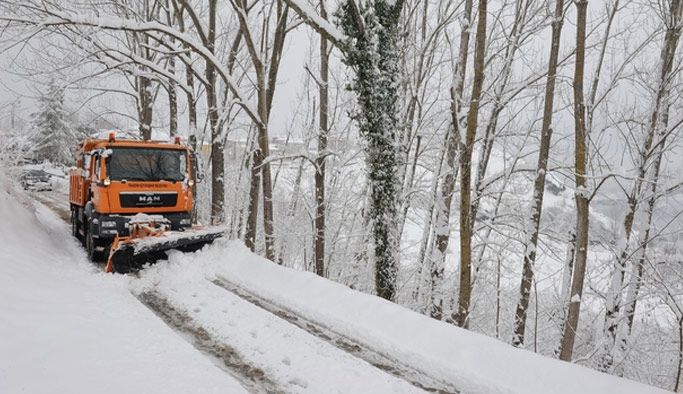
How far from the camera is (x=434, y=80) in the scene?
13.8 meters

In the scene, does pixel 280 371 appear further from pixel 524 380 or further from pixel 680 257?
pixel 680 257

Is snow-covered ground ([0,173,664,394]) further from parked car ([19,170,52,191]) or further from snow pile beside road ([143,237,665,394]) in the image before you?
parked car ([19,170,52,191])

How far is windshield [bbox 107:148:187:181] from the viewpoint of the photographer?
28.9 ft

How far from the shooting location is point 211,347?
Result: 4668 mm

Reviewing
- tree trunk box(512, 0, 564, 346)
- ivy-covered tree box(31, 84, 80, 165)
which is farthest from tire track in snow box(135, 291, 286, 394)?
ivy-covered tree box(31, 84, 80, 165)

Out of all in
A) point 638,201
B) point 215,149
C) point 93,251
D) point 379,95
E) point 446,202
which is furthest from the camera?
point 215,149

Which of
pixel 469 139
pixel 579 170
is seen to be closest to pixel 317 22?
pixel 469 139

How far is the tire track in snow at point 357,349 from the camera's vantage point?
4.15 m

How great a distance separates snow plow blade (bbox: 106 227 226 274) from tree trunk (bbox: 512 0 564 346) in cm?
794

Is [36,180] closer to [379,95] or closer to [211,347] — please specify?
[379,95]

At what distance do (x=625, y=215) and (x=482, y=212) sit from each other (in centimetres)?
385

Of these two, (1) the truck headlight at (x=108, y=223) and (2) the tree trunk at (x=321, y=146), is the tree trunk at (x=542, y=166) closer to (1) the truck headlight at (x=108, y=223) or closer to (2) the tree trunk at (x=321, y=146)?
(2) the tree trunk at (x=321, y=146)

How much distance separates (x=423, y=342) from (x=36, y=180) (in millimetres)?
34078

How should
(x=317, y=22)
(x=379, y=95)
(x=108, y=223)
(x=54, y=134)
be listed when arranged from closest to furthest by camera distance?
1. (x=379, y=95)
2. (x=317, y=22)
3. (x=108, y=223)
4. (x=54, y=134)
